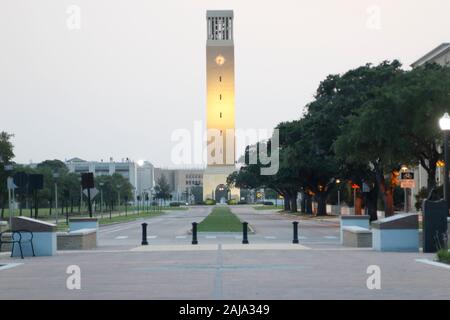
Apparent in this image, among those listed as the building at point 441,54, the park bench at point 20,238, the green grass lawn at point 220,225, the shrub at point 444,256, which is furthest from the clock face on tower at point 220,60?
the shrub at point 444,256

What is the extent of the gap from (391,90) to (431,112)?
13.0 feet

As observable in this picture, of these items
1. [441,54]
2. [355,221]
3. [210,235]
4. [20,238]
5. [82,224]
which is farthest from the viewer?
[441,54]

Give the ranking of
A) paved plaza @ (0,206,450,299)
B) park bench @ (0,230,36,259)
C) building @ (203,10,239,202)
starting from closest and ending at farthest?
1. paved plaza @ (0,206,450,299)
2. park bench @ (0,230,36,259)
3. building @ (203,10,239,202)

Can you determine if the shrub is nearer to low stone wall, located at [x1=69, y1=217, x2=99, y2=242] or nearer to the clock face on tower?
low stone wall, located at [x1=69, y1=217, x2=99, y2=242]

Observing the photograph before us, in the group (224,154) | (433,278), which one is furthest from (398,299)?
(224,154)

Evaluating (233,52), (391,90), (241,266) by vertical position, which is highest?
(233,52)

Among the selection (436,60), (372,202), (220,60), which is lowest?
(372,202)

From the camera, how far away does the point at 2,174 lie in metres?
74.8

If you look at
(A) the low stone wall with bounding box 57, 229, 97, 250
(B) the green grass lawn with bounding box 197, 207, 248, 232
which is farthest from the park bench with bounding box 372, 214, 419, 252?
(B) the green grass lawn with bounding box 197, 207, 248, 232

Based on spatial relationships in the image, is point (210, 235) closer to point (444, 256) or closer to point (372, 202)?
point (444, 256)

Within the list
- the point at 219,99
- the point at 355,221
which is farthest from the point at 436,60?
the point at 219,99

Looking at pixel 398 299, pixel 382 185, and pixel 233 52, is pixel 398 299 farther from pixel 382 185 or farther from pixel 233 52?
pixel 233 52

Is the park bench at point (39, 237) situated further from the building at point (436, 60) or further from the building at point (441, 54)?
the building at point (441, 54)
